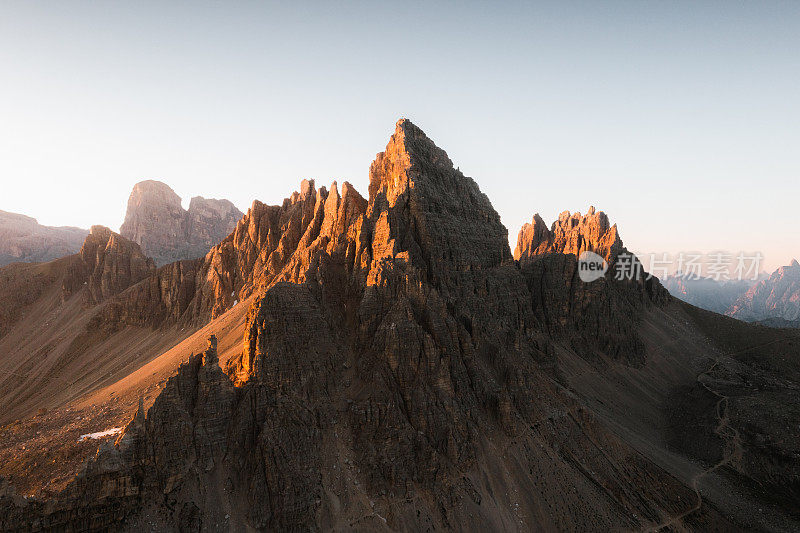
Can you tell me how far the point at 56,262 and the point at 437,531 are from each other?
379 feet

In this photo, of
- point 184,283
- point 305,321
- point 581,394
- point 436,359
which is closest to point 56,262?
point 184,283

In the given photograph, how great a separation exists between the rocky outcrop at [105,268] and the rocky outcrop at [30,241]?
70846 millimetres

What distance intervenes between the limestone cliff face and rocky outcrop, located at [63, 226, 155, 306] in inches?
2332

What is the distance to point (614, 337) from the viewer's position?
8388 cm

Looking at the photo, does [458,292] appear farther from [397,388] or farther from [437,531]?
[437,531]

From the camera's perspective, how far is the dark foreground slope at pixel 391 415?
29.0 m

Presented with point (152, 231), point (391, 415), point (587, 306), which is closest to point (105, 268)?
point (152, 231)

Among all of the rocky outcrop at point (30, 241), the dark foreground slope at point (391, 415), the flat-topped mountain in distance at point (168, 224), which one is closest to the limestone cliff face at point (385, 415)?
the dark foreground slope at point (391, 415)

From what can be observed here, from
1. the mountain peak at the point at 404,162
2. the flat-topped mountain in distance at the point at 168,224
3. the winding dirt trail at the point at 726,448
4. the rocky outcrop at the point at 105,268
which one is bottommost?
the winding dirt trail at the point at 726,448

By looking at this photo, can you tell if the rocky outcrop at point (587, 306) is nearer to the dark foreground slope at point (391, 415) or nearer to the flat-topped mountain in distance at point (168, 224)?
the dark foreground slope at point (391, 415)

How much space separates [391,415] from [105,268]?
8846cm

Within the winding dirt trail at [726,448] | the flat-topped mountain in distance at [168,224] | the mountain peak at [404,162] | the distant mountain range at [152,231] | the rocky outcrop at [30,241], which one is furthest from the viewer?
the flat-topped mountain in distance at [168,224]

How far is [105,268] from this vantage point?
8606 cm

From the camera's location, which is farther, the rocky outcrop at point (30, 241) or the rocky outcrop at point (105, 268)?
the rocky outcrop at point (30, 241)
